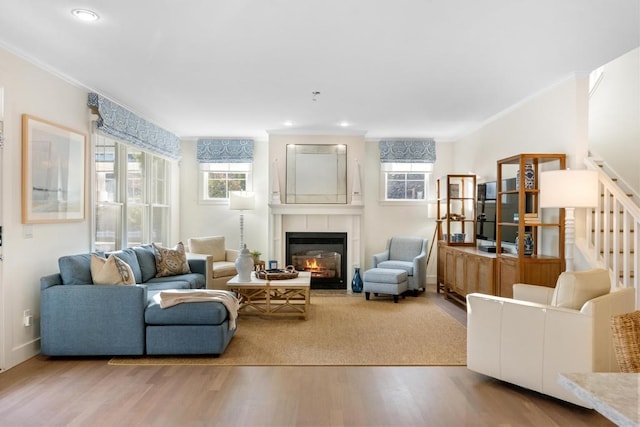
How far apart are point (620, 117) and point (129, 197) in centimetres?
631

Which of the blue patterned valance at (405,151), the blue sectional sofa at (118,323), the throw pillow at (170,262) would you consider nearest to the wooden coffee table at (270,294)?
the throw pillow at (170,262)

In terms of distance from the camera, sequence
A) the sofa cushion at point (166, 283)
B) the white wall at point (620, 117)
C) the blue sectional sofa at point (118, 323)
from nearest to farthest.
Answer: the blue sectional sofa at point (118, 323), the sofa cushion at point (166, 283), the white wall at point (620, 117)

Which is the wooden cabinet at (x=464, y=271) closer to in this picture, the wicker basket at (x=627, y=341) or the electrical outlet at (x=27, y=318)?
the wicker basket at (x=627, y=341)

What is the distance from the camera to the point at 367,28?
313cm

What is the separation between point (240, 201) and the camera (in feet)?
22.9

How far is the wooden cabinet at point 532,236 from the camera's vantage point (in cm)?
430

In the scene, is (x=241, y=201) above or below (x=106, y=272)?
above

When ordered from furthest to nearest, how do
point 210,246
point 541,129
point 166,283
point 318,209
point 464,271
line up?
1. point 318,209
2. point 210,246
3. point 464,271
4. point 166,283
5. point 541,129

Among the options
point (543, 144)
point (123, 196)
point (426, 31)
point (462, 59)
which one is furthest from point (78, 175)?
point (543, 144)

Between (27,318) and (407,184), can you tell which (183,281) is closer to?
(27,318)

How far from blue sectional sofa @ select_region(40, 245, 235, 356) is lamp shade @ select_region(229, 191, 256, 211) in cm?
326

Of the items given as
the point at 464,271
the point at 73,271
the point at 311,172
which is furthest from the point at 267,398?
the point at 311,172

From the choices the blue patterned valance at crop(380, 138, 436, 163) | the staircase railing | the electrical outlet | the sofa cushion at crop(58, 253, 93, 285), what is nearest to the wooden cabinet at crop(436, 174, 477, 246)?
the blue patterned valance at crop(380, 138, 436, 163)

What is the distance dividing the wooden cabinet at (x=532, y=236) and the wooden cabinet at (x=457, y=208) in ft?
4.87
